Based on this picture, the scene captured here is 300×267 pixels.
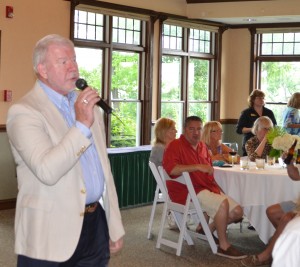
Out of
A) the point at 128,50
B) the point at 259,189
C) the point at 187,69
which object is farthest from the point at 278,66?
the point at 259,189

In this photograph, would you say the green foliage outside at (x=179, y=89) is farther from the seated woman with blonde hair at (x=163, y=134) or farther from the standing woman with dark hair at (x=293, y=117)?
the seated woman with blonde hair at (x=163, y=134)

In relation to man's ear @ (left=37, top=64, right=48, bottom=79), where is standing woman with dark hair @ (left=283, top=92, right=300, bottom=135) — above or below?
below

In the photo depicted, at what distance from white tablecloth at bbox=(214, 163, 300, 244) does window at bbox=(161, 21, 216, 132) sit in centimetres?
425

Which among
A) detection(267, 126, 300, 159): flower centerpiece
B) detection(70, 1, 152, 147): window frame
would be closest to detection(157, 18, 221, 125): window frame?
detection(70, 1, 152, 147): window frame

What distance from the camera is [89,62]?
27.7 feet

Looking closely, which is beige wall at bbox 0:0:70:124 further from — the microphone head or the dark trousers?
the microphone head

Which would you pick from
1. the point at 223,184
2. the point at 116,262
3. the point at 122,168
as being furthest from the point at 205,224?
the point at 122,168

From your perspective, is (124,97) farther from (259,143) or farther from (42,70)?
(42,70)

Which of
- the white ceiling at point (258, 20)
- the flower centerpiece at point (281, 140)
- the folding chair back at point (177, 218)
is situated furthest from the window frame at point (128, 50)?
the flower centerpiece at point (281, 140)

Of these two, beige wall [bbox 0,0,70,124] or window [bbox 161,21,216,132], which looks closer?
beige wall [bbox 0,0,70,124]

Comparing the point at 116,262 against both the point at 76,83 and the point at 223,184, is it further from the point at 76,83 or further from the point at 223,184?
the point at 76,83

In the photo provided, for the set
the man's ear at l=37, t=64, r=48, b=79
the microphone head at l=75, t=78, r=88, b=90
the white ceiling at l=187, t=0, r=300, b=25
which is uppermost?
the white ceiling at l=187, t=0, r=300, b=25

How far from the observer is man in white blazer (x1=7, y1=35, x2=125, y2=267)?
203 cm

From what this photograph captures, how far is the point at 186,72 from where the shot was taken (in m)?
10.0
